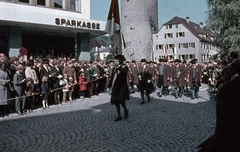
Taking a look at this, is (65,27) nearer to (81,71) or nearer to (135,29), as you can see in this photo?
(81,71)

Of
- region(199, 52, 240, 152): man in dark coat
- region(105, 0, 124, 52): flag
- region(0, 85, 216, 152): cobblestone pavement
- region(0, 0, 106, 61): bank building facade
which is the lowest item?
region(0, 85, 216, 152): cobblestone pavement

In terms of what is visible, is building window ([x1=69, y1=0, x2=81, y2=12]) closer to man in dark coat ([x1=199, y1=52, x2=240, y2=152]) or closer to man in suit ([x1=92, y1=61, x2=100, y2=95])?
man in suit ([x1=92, y1=61, x2=100, y2=95])

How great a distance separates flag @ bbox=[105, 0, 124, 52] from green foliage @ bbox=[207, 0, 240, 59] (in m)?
13.9

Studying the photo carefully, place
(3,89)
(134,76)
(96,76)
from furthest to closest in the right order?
(134,76) → (96,76) → (3,89)

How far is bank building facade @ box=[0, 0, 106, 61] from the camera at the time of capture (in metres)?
17.3

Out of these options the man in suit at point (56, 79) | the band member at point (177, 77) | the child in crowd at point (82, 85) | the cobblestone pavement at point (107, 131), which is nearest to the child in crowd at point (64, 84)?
the man in suit at point (56, 79)

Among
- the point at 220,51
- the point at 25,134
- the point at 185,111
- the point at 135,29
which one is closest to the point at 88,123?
the point at 25,134

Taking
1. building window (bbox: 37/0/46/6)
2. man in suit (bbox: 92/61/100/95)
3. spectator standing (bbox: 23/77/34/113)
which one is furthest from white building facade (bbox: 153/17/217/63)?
spectator standing (bbox: 23/77/34/113)

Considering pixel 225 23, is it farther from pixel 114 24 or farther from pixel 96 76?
pixel 114 24

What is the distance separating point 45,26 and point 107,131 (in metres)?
14.3

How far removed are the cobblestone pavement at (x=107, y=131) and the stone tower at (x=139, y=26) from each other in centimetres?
1847

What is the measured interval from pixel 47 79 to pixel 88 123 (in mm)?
4414

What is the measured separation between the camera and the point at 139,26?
27.6m

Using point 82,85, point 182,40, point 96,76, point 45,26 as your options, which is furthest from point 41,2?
point 182,40
